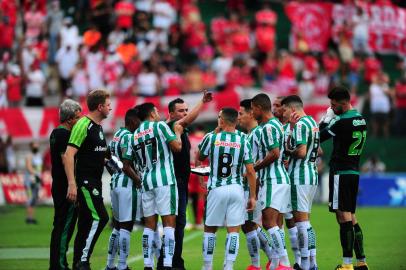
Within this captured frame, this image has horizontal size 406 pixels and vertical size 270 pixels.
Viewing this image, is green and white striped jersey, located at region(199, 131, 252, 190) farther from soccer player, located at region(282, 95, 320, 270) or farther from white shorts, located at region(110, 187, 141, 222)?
white shorts, located at region(110, 187, 141, 222)

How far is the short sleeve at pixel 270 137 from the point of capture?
1403cm

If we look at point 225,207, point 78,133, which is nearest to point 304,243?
point 225,207

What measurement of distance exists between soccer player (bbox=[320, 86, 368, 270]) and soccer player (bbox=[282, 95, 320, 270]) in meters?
0.34

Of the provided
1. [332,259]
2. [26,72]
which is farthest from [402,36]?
[332,259]

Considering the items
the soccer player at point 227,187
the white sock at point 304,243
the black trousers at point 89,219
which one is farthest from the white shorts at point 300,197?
the black trousers at point 89,219

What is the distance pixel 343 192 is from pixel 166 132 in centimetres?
280

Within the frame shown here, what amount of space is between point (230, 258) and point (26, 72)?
62.3 ft

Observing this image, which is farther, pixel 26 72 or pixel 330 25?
pixel 330 25

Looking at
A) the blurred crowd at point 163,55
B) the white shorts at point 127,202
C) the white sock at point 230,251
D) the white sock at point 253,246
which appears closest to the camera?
the white sock at point 230,251

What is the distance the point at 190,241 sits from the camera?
808 inches

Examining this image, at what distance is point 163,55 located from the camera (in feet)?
112

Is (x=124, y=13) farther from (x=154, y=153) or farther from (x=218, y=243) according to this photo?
(x=154, y=153)

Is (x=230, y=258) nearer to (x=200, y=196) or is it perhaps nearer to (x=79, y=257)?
(x=79, y=257)

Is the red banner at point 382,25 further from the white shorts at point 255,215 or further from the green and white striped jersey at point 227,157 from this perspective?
the green and white striped jersey at point 227,157
